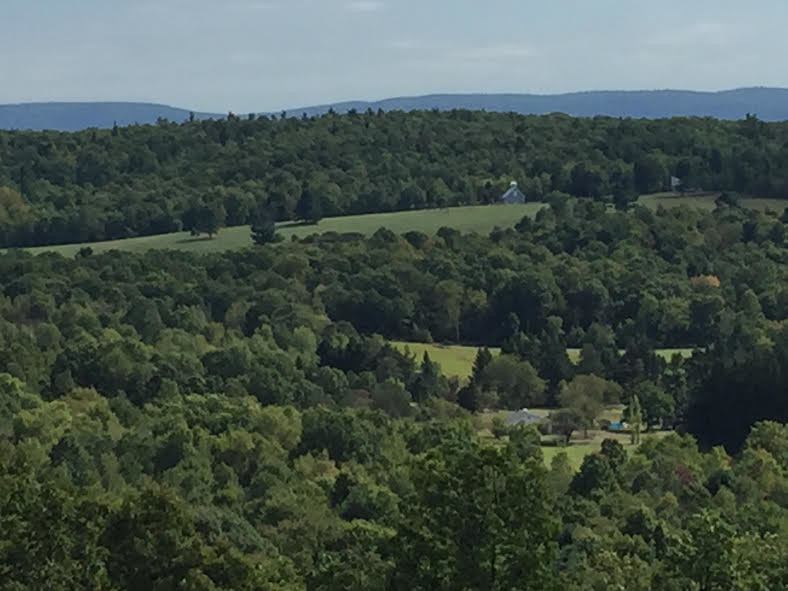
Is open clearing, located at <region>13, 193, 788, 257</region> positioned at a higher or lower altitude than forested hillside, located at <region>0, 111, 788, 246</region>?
lower

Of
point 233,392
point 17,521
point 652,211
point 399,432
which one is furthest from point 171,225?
point 17,521

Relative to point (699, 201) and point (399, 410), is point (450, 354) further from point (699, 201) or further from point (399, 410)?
point (699, 201)

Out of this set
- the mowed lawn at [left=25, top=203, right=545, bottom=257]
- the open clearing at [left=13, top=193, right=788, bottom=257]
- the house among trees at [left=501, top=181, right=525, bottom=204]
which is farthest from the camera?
the house among trees at [left=501, top=181, right=525, bottom=204]

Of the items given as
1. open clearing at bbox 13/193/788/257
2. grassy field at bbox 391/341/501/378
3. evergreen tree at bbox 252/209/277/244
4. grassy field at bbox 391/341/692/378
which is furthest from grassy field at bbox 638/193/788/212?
grassy field at bbox 391/341/501/378

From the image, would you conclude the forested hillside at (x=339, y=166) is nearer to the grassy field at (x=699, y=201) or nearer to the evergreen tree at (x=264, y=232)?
the grassy field at (x=699, y=201)

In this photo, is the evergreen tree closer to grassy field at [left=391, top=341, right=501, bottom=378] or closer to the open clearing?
the open clearing

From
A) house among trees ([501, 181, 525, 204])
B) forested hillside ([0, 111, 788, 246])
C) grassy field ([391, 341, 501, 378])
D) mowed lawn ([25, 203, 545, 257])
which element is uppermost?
forested hillside ([0, 111, 788, 246])

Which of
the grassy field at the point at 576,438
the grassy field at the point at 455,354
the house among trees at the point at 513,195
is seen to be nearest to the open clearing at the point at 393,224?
the house among trees at the point at 513,195
